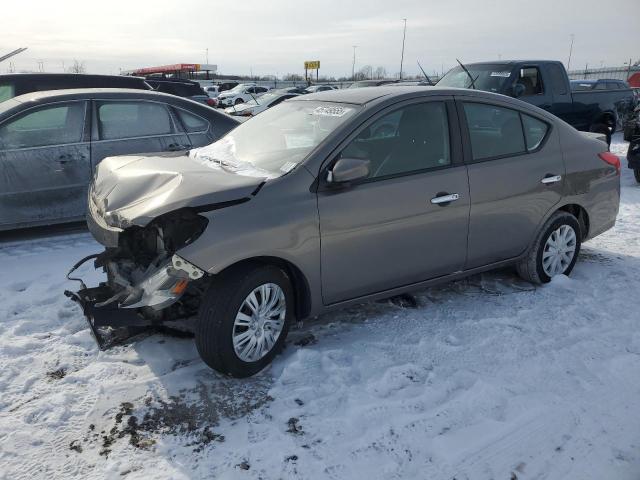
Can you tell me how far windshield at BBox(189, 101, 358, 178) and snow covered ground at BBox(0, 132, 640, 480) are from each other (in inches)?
48.3

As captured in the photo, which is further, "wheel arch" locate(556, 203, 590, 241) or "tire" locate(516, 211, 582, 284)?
"wheel arch" locate(556, 203, 590, 241)

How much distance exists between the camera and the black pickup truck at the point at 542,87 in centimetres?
954

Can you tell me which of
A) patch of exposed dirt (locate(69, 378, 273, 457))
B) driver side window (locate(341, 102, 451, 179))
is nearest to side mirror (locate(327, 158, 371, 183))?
driver side window (locate(341, 102, 451, 179))

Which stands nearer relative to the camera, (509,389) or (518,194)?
(509,389)

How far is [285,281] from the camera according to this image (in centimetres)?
336

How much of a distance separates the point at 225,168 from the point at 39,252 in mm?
2776

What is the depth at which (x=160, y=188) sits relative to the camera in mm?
3328

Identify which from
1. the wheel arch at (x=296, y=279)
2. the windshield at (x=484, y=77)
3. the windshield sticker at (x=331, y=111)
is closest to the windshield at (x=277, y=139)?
the windshield sticker at (x=331, y=111)

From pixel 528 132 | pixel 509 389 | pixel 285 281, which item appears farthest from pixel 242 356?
pixel 528 132

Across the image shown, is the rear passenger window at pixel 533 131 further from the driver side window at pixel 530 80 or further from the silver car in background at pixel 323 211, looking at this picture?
the driver side window at pixel 530 80

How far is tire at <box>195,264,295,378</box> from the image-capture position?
3.10m

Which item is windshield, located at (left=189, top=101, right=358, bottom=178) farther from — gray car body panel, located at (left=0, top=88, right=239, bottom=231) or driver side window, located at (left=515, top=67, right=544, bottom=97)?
driver side window, located at (left=515, top=67, right=544, bottom=97)

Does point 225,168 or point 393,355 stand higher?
point 225,168

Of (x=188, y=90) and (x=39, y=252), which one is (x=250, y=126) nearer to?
(x=39, y=252)
